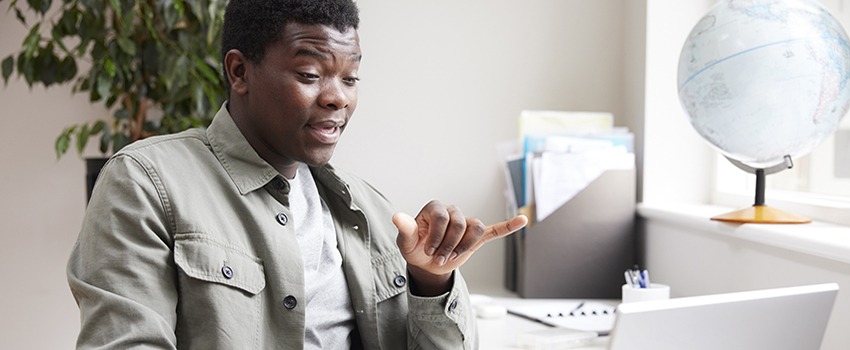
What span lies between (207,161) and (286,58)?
0.18 m

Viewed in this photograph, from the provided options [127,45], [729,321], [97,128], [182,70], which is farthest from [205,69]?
[729,321]

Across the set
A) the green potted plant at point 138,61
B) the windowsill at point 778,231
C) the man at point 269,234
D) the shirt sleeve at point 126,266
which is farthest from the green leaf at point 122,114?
the windowsill at point 778,231

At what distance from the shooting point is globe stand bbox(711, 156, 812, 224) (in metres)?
1.15

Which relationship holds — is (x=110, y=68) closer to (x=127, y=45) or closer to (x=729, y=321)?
(x=127, y=45)

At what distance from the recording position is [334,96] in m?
0.90

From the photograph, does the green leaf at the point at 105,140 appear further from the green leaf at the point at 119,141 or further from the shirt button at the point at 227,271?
the shirt button at the point at 227,271

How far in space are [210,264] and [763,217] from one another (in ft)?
3.15

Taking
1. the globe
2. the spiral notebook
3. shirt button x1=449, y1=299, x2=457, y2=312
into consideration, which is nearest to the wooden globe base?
the globe

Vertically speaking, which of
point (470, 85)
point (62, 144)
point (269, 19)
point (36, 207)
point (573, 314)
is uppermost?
point (269, 19)

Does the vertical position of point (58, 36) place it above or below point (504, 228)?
above

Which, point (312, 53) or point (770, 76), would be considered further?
point (770, 76)

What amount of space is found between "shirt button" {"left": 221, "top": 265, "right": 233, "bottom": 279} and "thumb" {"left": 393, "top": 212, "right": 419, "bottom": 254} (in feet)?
0.71

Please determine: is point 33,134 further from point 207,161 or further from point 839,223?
point 839,223

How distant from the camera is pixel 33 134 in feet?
6.33
